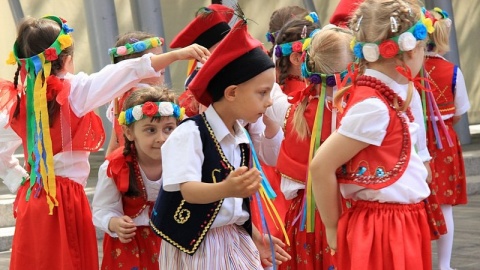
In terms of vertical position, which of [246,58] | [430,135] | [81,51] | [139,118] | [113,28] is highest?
[246,58]

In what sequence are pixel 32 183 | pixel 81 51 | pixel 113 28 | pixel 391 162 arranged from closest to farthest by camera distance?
pixel 391 162 → pixel 32 183 → pixel 113 28 → pixel 81 51

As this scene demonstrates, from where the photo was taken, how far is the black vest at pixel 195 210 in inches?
161

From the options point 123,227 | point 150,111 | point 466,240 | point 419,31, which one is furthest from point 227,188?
point 466,240

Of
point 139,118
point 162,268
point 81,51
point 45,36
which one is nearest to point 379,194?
point 162,268

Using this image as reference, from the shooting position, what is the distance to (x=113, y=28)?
35.4 feet

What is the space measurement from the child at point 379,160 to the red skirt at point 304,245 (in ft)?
3.64

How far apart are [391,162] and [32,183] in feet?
7.37

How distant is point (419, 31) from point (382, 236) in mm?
806

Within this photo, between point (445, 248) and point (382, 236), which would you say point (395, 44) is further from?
point (445, 248)

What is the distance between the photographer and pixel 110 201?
527 centimetres

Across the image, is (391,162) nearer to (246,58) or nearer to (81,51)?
(246,58)

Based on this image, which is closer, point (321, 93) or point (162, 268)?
point (162, 268)

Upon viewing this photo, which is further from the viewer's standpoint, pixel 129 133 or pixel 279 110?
pixel 279 110

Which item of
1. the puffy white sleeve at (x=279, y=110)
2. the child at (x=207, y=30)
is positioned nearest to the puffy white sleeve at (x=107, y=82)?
the child at (x=207, y=30)
